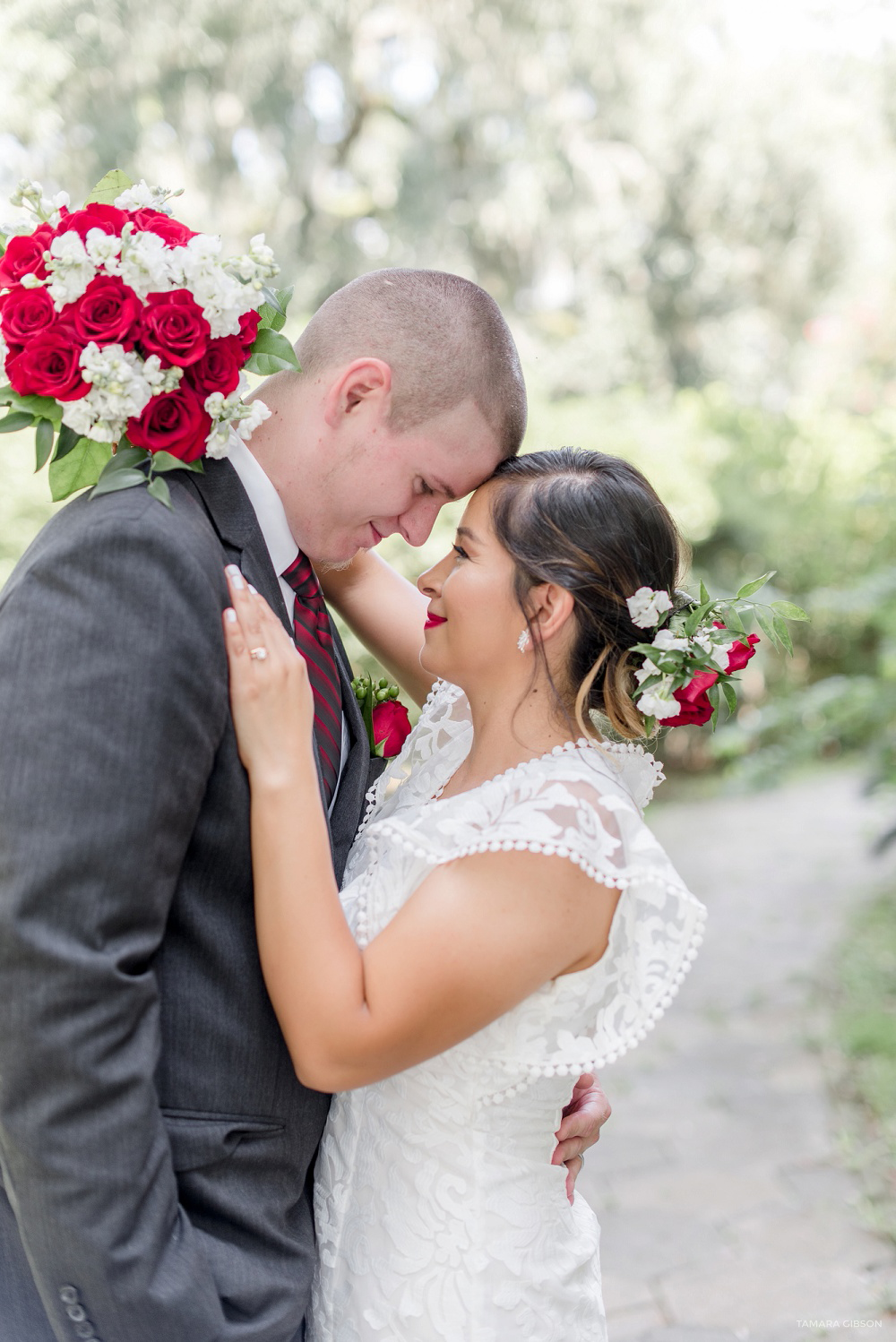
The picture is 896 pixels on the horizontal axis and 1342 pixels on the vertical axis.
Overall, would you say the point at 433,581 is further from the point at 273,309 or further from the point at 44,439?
the point at 44,439

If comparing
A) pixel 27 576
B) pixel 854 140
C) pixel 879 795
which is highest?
pixel 27 576

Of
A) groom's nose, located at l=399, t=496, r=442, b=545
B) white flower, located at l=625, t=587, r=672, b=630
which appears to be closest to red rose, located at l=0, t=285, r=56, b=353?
groom's nose, located at l=399, t=496, r=442, b=545

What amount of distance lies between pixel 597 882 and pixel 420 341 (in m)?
0.96

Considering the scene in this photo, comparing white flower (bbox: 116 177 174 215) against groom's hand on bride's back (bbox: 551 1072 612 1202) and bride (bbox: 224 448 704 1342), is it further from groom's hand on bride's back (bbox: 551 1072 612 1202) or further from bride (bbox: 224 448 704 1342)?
groom's hand on bride's back (bbox: 551 1072 612 1202)

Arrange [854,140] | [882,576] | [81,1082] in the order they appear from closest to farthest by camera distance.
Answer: [81,1082], [882,576], [854,140]

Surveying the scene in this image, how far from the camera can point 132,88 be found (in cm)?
934

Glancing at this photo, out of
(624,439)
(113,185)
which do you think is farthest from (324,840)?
(624,439)

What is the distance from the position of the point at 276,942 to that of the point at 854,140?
14.3 meters

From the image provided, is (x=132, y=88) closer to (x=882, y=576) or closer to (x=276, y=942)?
(x=882, y=576)

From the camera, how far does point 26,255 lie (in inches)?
61.9

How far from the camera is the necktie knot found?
1.97 metres

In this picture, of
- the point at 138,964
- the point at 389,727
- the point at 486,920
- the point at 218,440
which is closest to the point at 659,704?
the point at 486,920

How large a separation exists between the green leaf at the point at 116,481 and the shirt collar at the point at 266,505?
29 centimetres

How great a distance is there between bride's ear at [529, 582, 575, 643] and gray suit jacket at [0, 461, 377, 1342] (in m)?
0.59
